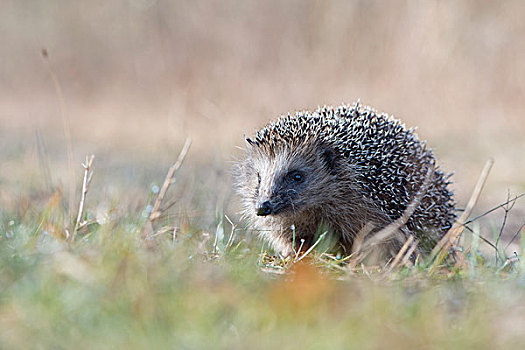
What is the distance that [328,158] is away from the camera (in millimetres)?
4461

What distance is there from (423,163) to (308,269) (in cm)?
177

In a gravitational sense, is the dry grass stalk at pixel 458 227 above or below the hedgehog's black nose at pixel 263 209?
above

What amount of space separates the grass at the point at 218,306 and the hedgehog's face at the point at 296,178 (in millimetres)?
1476

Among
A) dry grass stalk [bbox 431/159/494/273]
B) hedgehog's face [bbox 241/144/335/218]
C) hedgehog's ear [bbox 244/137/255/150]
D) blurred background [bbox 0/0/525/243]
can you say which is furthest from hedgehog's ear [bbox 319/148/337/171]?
blurred background [bbox 0/0/525/243]

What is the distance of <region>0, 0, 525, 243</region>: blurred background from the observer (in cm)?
827

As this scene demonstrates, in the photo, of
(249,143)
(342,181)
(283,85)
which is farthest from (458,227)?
(283,85)

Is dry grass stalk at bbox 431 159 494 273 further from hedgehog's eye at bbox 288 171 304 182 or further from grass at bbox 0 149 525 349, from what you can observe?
hedgehog's eye at bbox 288 171 304 182

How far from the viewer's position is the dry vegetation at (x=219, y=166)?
2205mm

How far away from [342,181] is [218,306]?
2.28 m

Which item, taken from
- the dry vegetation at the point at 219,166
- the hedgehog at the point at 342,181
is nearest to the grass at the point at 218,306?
the dry vegetation at the point at 219,166

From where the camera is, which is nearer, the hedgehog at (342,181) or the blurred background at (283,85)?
the hedgehog at (342,181)

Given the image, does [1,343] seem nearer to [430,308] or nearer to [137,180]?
[430,308]

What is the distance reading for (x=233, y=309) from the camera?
229 centimetres

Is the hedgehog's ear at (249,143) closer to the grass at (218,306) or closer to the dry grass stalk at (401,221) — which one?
the dry grass stalk at (401,221)
